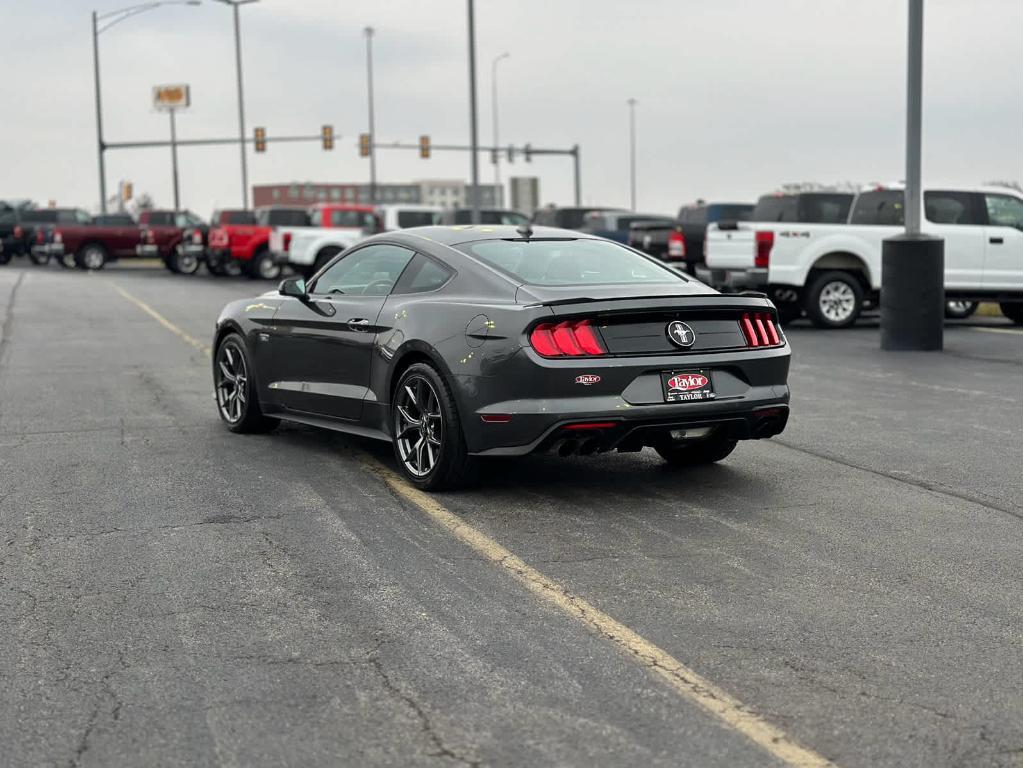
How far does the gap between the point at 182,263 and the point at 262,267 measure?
5466 mm

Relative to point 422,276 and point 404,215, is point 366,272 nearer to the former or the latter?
point 422,276

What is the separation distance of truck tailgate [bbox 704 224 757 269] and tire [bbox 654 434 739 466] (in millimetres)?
11783

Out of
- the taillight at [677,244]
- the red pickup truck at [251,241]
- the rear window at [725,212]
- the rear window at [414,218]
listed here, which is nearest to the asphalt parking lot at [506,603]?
the taillight at [677,244]

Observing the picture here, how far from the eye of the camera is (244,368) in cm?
974

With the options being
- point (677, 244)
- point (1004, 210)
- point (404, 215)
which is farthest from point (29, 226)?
point (1004, 210)

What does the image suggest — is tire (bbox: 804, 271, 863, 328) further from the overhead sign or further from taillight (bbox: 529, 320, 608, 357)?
the overhead sign

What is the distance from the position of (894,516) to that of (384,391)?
9.28 feet

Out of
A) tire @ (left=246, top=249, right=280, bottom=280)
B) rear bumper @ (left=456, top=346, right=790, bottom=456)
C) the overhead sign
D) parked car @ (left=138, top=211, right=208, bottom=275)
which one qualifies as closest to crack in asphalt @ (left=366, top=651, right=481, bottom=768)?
rear bumper @ (left=456, top=346, right=790, bottom=456)

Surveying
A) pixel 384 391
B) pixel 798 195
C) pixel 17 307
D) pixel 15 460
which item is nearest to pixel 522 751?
pixel 384 391

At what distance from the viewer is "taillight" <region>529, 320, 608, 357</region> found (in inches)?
277

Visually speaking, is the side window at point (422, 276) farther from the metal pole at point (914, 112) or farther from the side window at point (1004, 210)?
the side window at point (1004, 210)

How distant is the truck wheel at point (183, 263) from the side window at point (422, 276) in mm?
35332

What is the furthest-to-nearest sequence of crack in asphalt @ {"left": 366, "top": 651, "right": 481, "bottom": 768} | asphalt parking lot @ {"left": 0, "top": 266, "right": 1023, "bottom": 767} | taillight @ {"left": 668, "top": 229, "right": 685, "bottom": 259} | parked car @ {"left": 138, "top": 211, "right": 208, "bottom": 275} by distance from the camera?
parked car @ {"left": 138, "top": 211, "right": 208, "bottom": 275} < taillight @ {"left": 668, "top": 229, "right": 685, "bottom": 259} < asphalt parking lot @ {"left": 0, "top": 266, "right": 1023, "bottom": 767} < crack in asphalt @ {"left": 366, "top": 651, "right": 481, "bottom": 768}

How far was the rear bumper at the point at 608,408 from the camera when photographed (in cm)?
698
